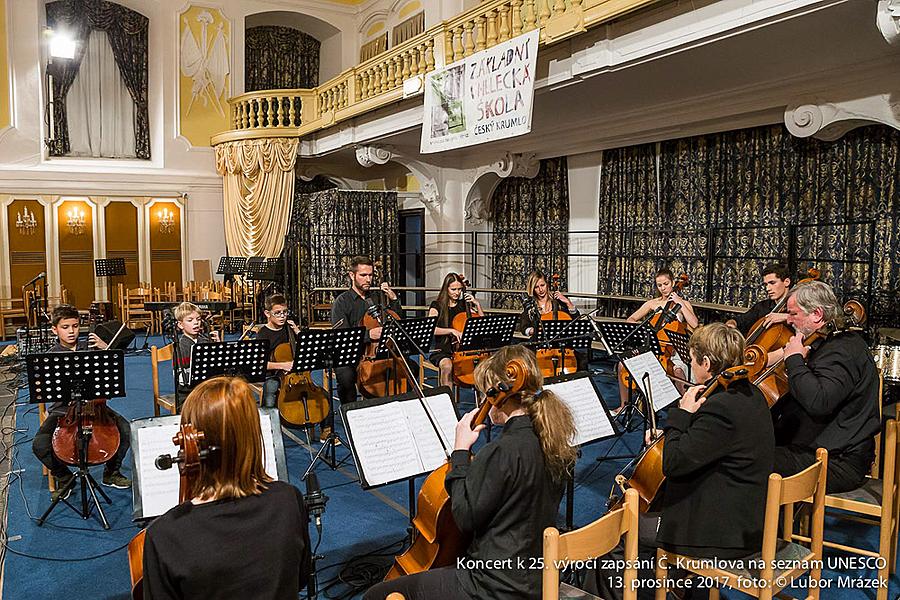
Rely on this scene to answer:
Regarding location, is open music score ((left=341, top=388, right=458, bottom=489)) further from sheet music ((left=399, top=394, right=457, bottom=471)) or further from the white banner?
the white banner

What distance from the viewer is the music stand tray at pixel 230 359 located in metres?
5.14

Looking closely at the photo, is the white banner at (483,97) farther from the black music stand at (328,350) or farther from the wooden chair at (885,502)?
the wooden chair at (885,502)

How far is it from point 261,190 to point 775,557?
12795 mm

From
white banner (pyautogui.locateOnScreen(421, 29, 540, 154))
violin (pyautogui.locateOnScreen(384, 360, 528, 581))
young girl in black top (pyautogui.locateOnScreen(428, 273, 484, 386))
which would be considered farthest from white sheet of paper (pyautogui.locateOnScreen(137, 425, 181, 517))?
white banner (pyautogui.locateOnScreen(421, 29, 540, 154))

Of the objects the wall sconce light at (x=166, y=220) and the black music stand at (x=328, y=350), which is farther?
the wall sconce light at (x=166, y=220)

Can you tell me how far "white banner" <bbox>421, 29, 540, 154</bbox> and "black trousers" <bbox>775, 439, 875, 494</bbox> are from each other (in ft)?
14.0

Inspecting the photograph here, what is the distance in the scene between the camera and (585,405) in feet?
12.8

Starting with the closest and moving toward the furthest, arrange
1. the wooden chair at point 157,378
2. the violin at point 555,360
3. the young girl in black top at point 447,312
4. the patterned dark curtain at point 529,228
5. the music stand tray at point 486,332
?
the wooden chair at point 157,378
the music stand tray at point 486,332
the violin at point 555,360
the young girl in black top at point 447,312
the patterned dark curtain at point 529,228

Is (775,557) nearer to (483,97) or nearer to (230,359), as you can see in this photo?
(230,359)

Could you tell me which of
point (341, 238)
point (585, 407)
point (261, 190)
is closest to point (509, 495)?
point (585, 407)

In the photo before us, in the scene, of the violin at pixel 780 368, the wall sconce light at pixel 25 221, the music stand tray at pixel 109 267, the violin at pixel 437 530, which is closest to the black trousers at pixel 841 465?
the violin at pixel 780 368

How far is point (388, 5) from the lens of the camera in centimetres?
1555

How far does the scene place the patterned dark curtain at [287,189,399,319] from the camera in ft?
42.3

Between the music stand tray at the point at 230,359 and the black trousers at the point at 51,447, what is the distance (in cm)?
62
